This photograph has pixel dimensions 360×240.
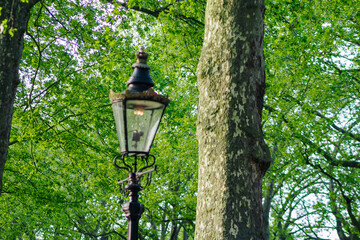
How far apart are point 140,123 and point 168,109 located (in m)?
9.92

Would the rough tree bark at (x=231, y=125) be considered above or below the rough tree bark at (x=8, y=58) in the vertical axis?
below

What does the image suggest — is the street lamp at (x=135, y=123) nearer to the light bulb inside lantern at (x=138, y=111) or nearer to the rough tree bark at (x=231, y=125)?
the light bulb inside lantern at (x=138, y=111)

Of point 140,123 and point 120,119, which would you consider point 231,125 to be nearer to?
point 140,123

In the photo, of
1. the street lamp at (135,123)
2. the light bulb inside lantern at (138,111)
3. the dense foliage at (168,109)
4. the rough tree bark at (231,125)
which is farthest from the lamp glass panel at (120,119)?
the dense foliage at (168,109)

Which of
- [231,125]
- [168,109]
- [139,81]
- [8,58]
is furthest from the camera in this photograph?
[168,109]

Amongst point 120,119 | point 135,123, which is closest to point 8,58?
point 120,119

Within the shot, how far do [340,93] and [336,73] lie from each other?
57.5 inches

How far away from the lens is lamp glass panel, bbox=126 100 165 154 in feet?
15.4

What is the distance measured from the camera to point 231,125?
469 centimetres

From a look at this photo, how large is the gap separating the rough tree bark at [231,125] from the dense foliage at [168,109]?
306 centimetres

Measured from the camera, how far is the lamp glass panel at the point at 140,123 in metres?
4.69

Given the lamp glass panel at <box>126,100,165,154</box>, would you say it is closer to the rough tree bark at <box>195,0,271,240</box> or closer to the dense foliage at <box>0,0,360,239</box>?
the rough tree bark at <box>195,0,271,240</box>

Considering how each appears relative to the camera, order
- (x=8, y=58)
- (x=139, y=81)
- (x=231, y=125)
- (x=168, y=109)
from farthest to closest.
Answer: (x=168, y=109), (x=8, y=58), (x=139, y=81), (x=231, y=125)

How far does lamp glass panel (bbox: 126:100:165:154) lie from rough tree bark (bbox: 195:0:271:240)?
0.55 meters
